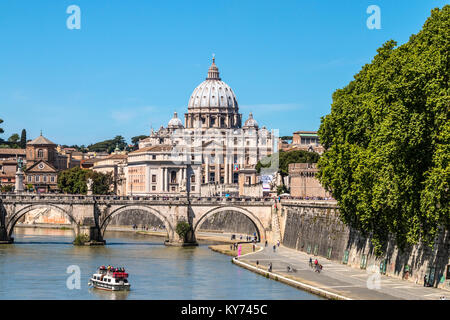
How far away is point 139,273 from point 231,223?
56639 millimetres

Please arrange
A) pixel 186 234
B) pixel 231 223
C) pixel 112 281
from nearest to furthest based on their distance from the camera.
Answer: pixel 112 281
pixel 186 234
pixel 231 223

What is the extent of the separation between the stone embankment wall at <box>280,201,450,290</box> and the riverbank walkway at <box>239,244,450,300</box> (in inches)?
22.8

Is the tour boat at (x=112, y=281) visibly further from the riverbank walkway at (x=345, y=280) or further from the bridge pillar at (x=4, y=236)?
the bridge pillar at (x=4, y=236)

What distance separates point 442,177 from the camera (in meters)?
45.9

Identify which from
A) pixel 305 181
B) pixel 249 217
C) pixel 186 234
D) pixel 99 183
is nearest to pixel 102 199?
pixel 186 234

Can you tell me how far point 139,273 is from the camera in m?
66.6

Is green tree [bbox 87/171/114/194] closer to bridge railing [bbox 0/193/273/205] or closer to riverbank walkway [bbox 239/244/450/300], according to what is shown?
bridge railing [bbox 0/193/273/205]

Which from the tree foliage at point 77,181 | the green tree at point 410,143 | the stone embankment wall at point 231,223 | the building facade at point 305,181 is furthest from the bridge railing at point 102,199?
the tree foliage at point 77,181

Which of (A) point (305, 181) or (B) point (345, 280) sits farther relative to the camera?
(A) point (305, 181)

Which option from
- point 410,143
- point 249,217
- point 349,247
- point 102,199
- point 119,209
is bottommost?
point 349,247

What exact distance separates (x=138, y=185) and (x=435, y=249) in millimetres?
149313

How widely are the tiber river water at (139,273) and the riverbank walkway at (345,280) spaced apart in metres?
1.45

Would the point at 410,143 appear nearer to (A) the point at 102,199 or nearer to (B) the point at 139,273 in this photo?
(B) the point at 139,273

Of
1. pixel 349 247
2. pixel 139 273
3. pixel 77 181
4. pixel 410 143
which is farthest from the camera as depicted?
pixel 77 181
